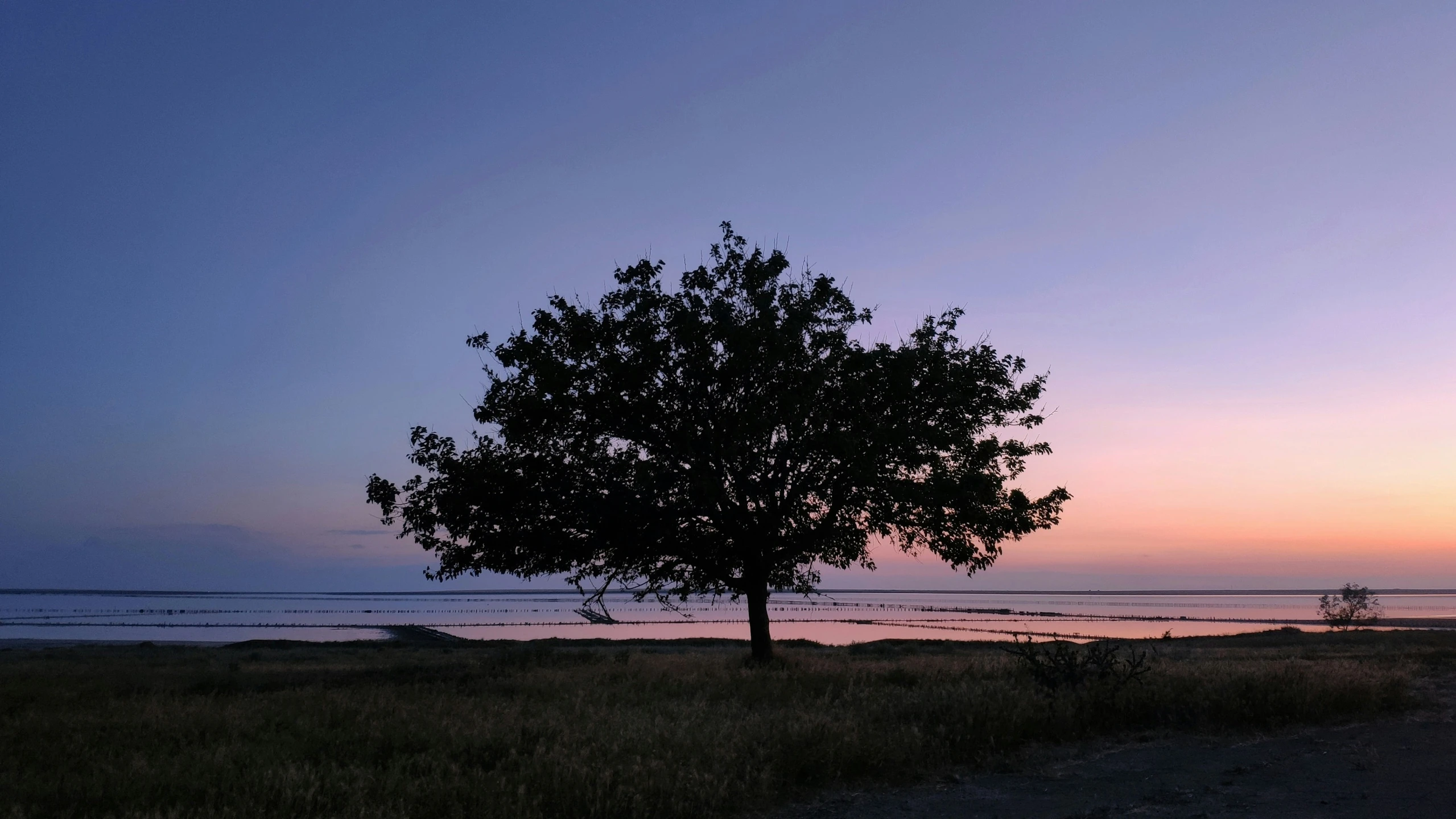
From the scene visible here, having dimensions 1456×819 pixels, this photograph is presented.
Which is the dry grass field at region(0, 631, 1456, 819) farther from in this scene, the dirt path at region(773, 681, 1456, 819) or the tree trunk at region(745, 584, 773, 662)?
the tree trunk at region(745, 584, 773, 662)

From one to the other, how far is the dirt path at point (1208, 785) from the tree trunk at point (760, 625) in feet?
38.7

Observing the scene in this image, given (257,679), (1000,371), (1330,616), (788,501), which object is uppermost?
(1000,371)

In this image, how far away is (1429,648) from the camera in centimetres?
2808

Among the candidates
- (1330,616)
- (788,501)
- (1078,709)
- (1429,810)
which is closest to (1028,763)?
(1078,709)

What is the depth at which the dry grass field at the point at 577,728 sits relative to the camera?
353 inches

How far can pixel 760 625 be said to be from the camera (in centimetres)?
2355

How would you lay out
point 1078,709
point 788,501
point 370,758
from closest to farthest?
point 370,758 → point 1078,709 → point 788,501

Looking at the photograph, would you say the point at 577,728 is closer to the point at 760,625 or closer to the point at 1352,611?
the point at 760,625

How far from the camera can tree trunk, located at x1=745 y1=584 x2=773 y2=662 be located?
75.7 feet

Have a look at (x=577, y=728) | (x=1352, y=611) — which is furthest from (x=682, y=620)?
(x=577, y=728)

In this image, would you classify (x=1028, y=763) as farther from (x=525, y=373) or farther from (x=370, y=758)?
(x=525, y=373)

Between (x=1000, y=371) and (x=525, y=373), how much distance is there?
39.5ft

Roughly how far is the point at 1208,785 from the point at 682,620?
7704 centimetres

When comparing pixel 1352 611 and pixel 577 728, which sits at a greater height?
pixel 577 728
